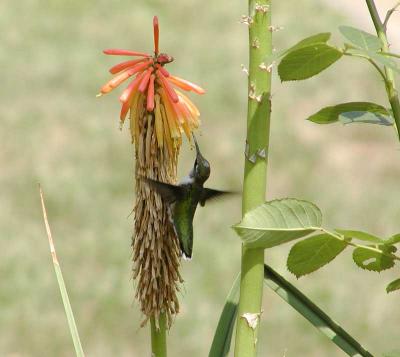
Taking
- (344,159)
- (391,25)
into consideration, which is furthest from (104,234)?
(391,25)

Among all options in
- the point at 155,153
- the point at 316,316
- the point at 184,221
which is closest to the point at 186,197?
the point at 184,221

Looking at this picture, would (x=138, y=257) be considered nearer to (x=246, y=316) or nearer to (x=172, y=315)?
(x=172, y=315)

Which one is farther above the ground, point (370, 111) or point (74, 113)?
point (370, 111)

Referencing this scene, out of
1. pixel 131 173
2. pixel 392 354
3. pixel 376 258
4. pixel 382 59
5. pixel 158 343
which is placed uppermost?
pixel 382 59

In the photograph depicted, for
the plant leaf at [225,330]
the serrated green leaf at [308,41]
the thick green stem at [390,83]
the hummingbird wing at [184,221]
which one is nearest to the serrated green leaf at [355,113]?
the thick green stem at [390,83]

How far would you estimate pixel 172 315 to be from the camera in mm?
1862

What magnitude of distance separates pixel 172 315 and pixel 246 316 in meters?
0.52

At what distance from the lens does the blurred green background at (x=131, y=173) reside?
245 inches

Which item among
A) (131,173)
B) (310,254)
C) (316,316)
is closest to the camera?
(310,254)

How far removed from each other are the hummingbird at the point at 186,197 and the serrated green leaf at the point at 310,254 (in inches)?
16.7

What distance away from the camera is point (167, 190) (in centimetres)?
181

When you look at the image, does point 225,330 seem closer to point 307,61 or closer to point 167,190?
point 167,190

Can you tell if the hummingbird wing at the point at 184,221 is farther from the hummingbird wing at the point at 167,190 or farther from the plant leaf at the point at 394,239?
the plant leaf at the point at 394,239

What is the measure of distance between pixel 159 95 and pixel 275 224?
24.2 inches
